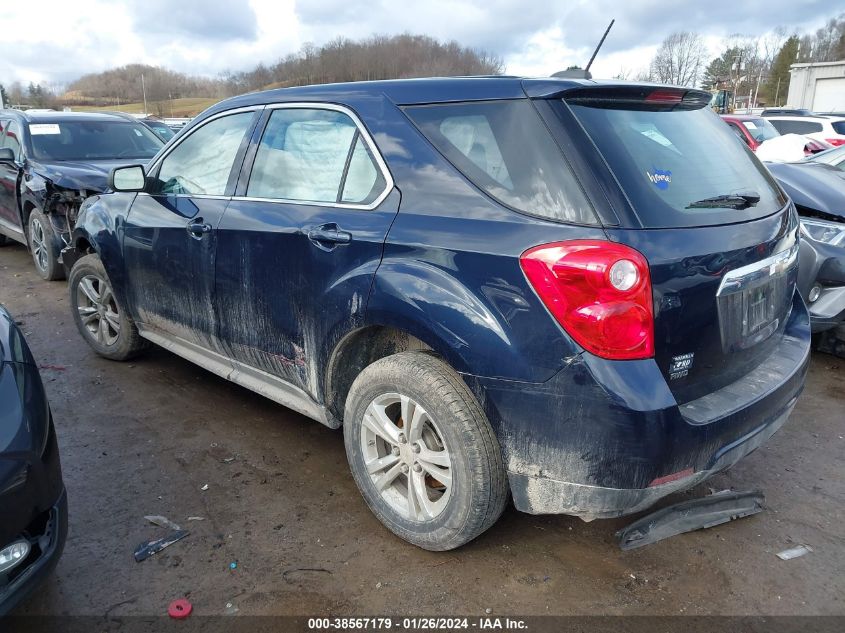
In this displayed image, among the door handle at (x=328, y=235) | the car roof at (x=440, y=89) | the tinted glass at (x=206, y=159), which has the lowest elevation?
the door handle at (x=328, y=235)

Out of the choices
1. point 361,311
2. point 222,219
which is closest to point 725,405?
point 361,311

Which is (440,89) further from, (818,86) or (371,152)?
(818,86)

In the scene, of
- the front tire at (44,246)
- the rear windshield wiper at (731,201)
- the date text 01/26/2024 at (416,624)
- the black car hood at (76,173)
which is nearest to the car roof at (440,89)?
the rear windshield wiper at (731,201)


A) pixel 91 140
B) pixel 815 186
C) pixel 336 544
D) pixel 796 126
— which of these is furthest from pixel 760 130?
pixel 336 544

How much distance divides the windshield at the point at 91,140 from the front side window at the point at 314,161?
16.3 feet

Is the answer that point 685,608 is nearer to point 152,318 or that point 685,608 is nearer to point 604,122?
point 604,122

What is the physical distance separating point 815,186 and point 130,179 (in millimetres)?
4604

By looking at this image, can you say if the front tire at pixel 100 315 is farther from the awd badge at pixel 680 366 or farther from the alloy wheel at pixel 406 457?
the awd badge at pixel 680 366

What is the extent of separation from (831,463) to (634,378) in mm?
1996

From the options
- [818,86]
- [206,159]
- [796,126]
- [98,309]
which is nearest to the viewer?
[206,159]

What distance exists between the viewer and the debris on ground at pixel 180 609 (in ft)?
7.69

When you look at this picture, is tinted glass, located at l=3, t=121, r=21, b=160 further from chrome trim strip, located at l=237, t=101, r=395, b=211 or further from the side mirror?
chrome trim strip, located at l=237, t=101, r=395, b=211

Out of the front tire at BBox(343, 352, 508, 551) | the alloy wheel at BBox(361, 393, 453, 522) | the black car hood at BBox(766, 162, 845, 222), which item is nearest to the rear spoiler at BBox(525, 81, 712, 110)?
the front tire at BBox(343, 352, 508, 551)

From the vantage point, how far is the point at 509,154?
233cm
